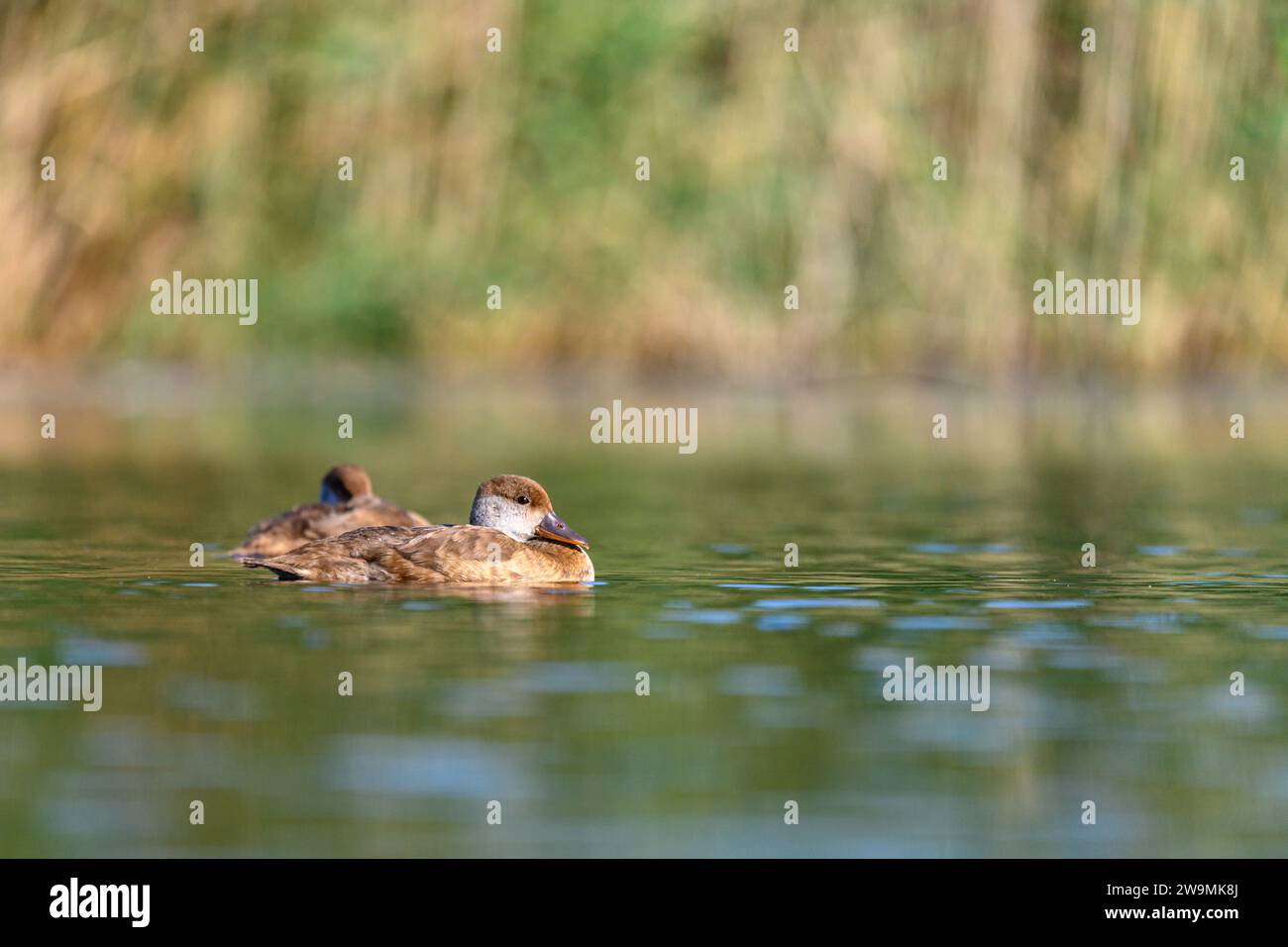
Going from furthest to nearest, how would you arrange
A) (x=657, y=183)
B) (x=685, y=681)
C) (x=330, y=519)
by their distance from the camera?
(x=657, y=183)
(x=330, y=519)
(x=685, y=681)

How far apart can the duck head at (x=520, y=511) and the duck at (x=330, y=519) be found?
0.95 m

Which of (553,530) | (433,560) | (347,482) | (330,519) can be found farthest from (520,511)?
(347,482)

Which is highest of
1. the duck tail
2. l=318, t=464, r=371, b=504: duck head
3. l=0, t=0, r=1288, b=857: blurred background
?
l=0, t=0, r=1288, b=857: blurred background

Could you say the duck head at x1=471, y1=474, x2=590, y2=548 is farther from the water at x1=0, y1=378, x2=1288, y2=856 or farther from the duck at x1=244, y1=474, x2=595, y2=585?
the water at x1=0, y1=378, x2=1288, y2=856

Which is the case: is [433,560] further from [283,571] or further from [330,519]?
[330,519]

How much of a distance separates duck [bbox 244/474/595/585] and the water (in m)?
0.15

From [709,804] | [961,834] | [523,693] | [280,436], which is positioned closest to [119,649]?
[523,693]

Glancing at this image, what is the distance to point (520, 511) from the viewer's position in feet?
35.3

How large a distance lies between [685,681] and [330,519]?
424 centimetres

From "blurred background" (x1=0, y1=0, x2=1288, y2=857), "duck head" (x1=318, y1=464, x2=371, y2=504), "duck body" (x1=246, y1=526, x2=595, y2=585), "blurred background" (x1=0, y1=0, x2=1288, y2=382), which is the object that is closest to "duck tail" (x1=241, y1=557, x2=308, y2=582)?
"duck body" (x1=246, y1=526, x2=595, y2=585)

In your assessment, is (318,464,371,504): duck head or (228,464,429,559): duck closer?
(228,464,429,559): duck

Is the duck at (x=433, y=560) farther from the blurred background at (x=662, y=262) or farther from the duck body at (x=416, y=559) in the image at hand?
the blurred background at (x=662, y=262)

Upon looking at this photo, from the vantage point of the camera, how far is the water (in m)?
6.05

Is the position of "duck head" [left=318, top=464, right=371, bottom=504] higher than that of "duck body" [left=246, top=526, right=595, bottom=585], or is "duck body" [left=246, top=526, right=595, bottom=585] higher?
"duck head" [left=318, top=464, right=371, bottom=504]
